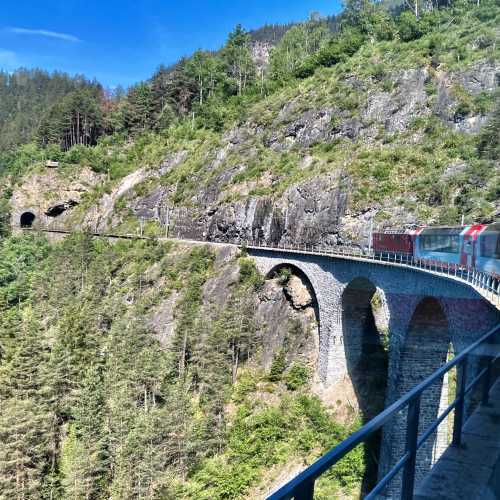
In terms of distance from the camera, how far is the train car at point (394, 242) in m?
28.3

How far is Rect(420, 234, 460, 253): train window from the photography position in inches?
864

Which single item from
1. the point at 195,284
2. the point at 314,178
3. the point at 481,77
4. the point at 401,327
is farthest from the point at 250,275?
the point at 481,77

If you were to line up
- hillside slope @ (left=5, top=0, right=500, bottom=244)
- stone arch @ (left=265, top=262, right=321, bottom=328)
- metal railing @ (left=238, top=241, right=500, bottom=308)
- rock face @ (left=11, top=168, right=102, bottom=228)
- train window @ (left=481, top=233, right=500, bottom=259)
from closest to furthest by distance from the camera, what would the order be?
metal railing @ (left=238, top=241, right=500, bottom=308), train window @ (left=481, top=233, right=500, bottom=259), stone arch @ (left=265, top=262, right=321, bottom=328), hillside slope @ (left=5, top=0, right=500, bottom=244), rock face @ (left=11, top=168, right=102, bottom=228)

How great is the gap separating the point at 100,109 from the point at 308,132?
6171 cm

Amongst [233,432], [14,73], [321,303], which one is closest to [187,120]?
[321,303]

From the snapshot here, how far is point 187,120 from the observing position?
297 ft

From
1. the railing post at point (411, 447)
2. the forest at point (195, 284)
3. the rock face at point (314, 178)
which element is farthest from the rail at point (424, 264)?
the railing post at point (411, 447)

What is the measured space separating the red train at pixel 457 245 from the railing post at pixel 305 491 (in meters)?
15.7

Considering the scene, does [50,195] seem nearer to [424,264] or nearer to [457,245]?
[424,264]

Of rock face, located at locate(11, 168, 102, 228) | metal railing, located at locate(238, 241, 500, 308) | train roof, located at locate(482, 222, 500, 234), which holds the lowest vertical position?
metal railing, located at locate(238, 241, 500, 308)

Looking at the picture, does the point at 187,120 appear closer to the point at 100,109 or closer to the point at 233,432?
the point at 100,109

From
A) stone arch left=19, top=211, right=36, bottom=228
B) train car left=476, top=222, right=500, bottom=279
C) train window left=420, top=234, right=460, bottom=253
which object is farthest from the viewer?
stone arch left=19, top=211, right=36, bottom=228

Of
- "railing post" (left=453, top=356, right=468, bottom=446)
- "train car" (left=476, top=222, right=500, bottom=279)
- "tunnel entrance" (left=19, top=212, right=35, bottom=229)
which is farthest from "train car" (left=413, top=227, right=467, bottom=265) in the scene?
"tunnel entrance" (left=19, top=212, right=35, bottom=229)

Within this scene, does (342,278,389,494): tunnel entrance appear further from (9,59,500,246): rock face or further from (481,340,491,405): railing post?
(481,340,491,405): railing post
